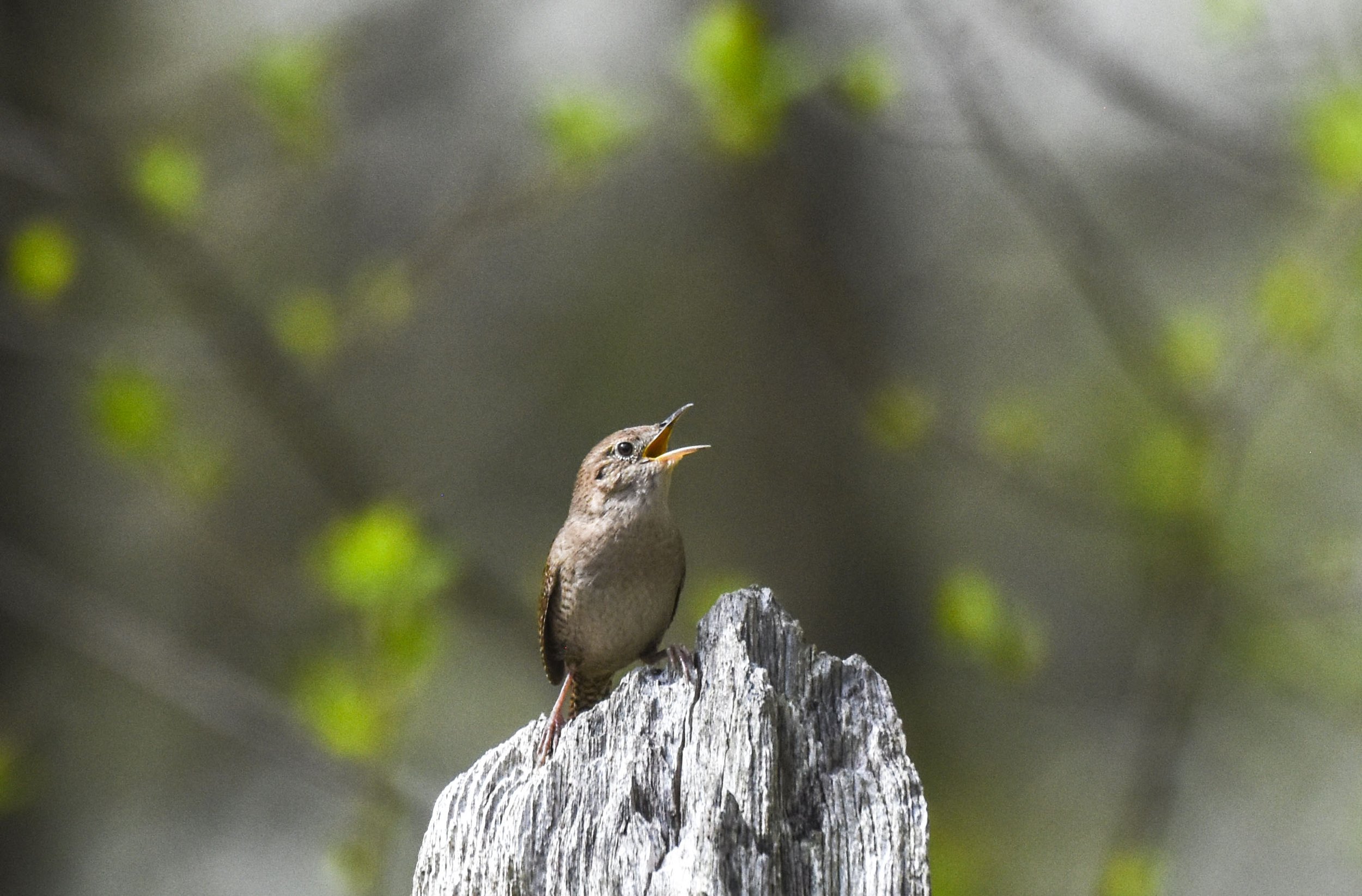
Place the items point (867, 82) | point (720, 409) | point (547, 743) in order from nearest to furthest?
point (547, 743) < point (867, 82) < point (720, 409)

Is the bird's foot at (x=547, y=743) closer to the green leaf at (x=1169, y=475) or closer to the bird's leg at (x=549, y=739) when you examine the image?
the bird's leg at (x=549, y=739)

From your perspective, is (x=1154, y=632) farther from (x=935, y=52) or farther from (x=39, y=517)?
(x=39, y=517)

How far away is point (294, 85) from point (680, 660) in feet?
9.86

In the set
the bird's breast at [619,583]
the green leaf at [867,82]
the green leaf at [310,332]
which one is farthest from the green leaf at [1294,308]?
the green leaf at [310,332]

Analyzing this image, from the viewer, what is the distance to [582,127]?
420 centimetres

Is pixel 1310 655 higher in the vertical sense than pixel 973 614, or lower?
higher

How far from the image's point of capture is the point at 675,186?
20.8ft

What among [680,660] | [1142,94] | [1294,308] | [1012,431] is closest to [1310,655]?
[1012,431]

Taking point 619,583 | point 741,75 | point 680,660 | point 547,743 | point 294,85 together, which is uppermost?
point 294,85

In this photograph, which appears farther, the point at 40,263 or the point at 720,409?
the point at 720,409

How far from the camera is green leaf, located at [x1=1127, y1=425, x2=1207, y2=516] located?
16.1 feet

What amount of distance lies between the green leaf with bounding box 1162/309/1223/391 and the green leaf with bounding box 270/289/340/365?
10.2ft

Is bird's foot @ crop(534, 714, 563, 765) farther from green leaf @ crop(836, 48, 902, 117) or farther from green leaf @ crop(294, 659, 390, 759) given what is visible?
green leaf @ crop(836, 48, 902, 117)

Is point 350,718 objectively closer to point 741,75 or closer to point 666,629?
Answer: point 666,629
